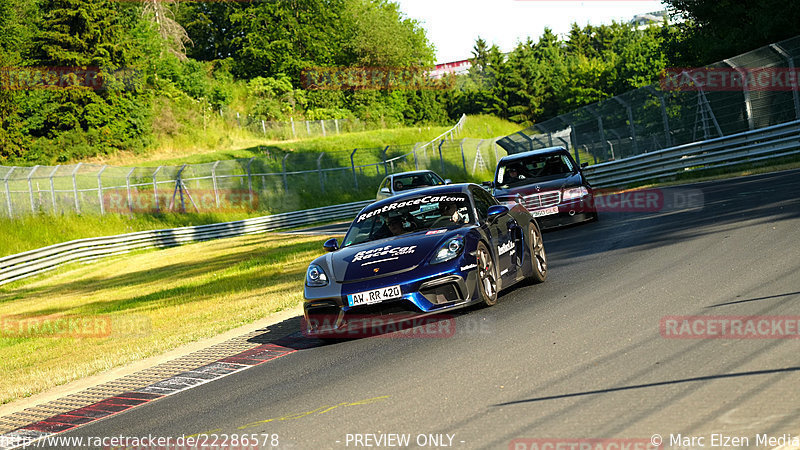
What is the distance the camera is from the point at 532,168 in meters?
16.8

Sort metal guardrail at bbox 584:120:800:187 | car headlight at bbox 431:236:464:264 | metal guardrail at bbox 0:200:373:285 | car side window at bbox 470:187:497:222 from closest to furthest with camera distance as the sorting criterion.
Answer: car headlight at bbox 431:236:464:264
car side window at bbox 470:187:497:222
metal guardrail at bbox 584:120:800:187
metal guardrail at bbox 0:200:373:285

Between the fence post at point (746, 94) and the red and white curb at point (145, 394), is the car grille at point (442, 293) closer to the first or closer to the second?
the red and white curb at point (145, 394)

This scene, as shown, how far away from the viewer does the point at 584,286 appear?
374 inches

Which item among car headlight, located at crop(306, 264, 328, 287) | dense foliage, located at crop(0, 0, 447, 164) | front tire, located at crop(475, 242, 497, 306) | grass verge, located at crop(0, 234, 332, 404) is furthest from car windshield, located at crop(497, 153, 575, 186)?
dense foliage, located at crop(0, 0, 447, 164)

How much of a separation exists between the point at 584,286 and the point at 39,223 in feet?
88.5

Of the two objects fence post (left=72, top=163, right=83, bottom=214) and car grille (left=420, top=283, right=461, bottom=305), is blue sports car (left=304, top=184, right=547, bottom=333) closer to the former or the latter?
car grille (left=420, top=283, right=461, bottom=305)

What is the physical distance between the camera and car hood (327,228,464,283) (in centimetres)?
823

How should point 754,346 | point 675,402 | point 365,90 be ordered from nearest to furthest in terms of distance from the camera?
1. point 675,402
2. point 754,346
3. point 365,90

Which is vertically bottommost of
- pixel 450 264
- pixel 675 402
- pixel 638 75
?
pixel 675 402

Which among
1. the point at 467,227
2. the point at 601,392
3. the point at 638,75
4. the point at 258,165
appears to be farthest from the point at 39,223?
the point at 638,75

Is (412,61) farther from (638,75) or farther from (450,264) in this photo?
Result: (450,264)

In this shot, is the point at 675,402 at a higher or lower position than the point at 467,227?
lower

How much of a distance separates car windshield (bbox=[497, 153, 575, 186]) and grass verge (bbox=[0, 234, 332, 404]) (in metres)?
4.42

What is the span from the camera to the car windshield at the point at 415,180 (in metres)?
23.9
